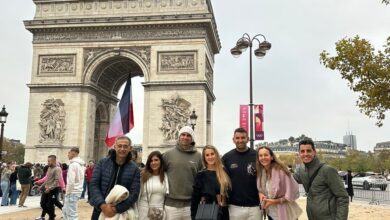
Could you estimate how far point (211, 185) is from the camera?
4.75 m

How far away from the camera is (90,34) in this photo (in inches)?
1091

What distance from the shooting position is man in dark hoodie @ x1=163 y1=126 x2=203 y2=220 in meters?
5.14

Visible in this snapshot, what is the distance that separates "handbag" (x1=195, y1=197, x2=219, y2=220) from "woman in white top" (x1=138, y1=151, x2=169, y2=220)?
60cm

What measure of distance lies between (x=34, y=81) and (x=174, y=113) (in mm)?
9931

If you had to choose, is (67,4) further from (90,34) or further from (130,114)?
(130,114)

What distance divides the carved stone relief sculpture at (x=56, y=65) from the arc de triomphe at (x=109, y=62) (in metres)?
0.07

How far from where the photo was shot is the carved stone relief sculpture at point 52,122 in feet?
86.6

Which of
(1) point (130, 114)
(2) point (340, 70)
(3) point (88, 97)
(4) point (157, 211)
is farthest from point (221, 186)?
(3) point (88, 97)

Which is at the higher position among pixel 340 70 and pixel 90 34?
pixel 90 34

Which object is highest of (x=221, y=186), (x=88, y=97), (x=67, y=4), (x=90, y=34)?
(x=67, y=4)

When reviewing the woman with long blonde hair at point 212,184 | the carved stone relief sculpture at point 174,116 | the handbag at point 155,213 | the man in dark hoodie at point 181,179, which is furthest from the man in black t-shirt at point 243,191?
the carved stone relief sculpture at point 174,116

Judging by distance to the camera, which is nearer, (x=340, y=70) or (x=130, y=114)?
(x=340, y=70)

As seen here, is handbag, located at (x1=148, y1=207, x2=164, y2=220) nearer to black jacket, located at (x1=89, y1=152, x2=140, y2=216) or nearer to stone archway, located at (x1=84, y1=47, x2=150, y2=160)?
black jacket, located at (x1=89, y1=152, x2=140, y2=216)

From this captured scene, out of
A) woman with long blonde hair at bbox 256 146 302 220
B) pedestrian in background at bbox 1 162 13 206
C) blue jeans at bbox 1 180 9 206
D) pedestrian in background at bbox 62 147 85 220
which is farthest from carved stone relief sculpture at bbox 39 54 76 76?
woman with long blonde hair at bbox 256 146 302 220
